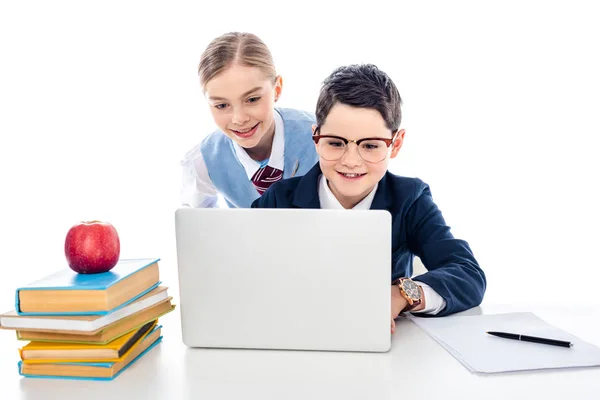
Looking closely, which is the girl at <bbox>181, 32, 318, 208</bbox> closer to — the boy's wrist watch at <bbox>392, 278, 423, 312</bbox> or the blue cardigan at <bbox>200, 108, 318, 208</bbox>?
the blue cardigan at <bbox>200, 108, 318, 208</bbox>

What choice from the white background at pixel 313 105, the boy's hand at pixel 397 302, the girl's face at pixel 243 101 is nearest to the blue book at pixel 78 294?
the boy's hand at pixel 397 302

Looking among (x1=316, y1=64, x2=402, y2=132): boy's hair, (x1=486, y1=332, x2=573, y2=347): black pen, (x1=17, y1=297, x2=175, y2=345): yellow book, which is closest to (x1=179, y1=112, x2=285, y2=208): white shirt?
(x1=316, y1=64, x2=402, y2=132): boy's hair

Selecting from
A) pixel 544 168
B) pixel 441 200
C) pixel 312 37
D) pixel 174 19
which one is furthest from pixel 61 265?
pixel 544 168

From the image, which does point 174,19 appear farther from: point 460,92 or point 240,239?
point 240,239

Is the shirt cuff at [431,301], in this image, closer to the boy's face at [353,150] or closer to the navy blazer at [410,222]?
the navy blazer at [410,222]

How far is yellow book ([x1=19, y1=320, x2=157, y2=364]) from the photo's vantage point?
1.24 meters

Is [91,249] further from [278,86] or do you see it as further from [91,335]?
[278,86]

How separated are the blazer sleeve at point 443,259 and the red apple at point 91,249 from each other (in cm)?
69

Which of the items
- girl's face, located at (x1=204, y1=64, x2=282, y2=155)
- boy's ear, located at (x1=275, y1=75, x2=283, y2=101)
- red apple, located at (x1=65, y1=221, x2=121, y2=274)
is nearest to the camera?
red apple, located at (x1=65, y1=221, x2=121, y2=274)

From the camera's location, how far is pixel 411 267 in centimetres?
195

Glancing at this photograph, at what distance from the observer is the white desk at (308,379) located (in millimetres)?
1120

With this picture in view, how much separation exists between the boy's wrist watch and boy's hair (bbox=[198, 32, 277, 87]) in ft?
3.39

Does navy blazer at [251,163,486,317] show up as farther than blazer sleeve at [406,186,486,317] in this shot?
Yes

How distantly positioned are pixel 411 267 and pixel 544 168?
2.01 m
